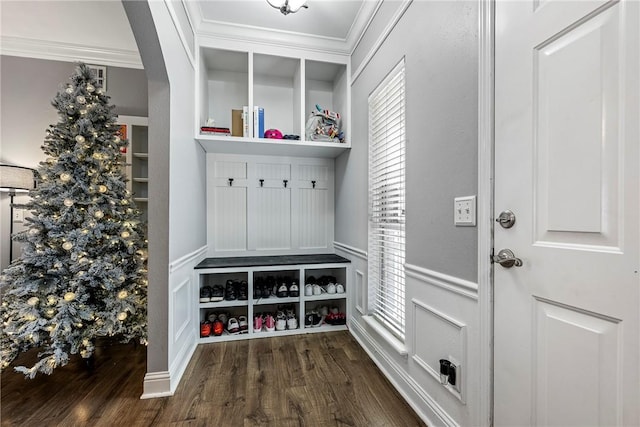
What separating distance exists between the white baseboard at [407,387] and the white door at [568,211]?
387mm

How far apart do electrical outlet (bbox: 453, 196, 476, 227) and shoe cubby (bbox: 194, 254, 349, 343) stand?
5.25 ft

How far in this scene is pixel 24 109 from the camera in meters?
2.58

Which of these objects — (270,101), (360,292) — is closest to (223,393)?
(360,292)

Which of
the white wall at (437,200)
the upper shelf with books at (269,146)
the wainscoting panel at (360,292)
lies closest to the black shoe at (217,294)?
the wainscoting panel at (360,292)

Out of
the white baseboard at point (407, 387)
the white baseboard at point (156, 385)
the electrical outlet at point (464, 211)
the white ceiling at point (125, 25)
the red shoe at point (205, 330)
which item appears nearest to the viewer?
the electrical outlet at point (464, 211)

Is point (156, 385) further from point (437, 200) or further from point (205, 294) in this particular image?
point (437, 200)

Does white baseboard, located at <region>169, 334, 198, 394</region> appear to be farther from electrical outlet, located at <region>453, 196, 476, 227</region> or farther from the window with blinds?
electrical outlet, located at <region>453, 196, 476, 227</region>

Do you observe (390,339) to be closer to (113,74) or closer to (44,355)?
(44,355)

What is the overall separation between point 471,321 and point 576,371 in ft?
1.26

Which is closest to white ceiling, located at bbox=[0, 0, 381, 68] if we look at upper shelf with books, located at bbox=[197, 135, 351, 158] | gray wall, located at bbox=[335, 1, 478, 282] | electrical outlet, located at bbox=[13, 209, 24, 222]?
gray wall, located at bbox=[335, 1, 478, 282]

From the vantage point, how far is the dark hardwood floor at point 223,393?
1.51 metres

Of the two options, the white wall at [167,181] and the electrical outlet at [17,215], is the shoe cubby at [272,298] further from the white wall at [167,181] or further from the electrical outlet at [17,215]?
the electrical outlet at [17,215]

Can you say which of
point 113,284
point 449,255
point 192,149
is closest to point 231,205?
point 192,149

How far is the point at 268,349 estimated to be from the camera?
7.61 ft
